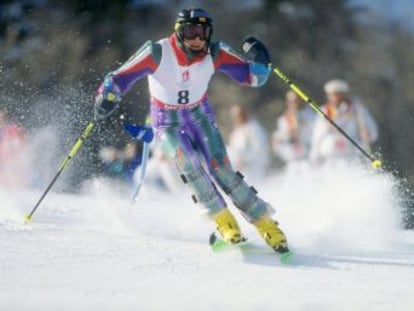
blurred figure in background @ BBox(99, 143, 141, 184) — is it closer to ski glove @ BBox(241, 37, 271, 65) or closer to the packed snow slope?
the packed snow slope

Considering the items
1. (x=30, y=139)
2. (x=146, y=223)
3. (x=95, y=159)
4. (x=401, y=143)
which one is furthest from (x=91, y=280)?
(x=401, y=143)

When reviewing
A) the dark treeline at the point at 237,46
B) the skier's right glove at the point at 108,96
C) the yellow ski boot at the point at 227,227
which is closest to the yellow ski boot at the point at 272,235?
the yellow ski boot at the point at 227,227

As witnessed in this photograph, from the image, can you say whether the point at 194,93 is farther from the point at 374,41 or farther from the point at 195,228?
the point at 374,41

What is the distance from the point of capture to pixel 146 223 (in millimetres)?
6652

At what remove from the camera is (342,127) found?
9586 millimetres

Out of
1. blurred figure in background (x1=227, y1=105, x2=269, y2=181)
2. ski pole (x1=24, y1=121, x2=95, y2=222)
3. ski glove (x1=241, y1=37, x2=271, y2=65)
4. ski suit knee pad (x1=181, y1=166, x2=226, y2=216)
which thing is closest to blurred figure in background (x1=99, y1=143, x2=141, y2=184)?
blurred figure in background (x1=227, y1=105, x2=269, y2=181)

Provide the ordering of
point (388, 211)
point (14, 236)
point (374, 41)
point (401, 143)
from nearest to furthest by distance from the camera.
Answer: point (14, 236) < point (388, 211) < point (401, 143) < point (374, 41)

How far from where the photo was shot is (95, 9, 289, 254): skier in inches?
215

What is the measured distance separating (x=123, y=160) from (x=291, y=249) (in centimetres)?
549

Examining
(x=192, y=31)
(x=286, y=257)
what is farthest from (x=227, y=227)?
(x=192, y=31)

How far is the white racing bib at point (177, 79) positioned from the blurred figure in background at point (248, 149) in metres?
4.91

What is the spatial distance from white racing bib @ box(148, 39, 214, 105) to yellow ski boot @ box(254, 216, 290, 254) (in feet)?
3.14

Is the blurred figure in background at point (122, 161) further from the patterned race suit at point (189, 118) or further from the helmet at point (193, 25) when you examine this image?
the helmet at point (193, 25)

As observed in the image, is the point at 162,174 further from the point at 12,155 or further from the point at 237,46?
the point at 237,46
